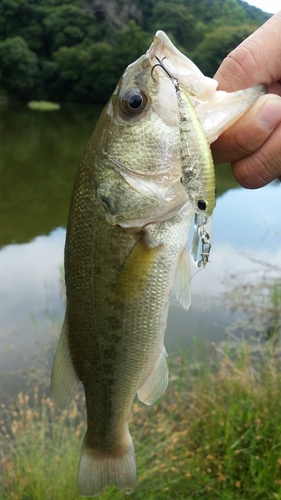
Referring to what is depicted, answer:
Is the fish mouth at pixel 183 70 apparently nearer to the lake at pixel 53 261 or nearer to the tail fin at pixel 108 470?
the tail fin at pixel 108 470

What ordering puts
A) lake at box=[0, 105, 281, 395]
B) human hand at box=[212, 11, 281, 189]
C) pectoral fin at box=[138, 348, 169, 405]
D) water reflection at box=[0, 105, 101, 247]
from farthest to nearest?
water reflection at box=[0, 105, 101, 247], lake at box=[0, 105, 281, 395], pectoral fin at box=[138, 348, 169, 405], human hand at box=[212, 11, 281, 189]

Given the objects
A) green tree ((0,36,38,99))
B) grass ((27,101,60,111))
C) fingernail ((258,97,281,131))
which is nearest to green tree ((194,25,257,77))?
grass ((27,101,60,111))

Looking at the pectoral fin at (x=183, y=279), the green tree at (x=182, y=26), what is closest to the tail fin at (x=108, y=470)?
the pectoral fin at (x=183, y=279)

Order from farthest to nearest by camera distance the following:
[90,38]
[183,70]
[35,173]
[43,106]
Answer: [90,38]
[43,106]
[35,173]
[183,70]

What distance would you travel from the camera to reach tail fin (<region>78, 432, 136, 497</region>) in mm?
2025

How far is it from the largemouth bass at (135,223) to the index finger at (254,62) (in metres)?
0.15

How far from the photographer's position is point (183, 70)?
1.48 m

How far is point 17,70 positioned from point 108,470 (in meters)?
50.0

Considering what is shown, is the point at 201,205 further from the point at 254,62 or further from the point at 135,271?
the point at 254,62

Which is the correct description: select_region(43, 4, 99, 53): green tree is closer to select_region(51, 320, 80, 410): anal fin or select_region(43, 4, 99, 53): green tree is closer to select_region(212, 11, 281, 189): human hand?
select_region(212, 11, 281, 189): human hand

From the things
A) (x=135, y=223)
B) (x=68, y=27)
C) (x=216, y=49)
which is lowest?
(x=216, y=49)

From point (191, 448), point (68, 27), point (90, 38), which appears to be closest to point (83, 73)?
point (90, 38)

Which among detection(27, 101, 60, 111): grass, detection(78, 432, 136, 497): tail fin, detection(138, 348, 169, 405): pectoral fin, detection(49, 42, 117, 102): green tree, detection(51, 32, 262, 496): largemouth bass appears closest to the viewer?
detection(51, 32, 262, 496): largemouth bass

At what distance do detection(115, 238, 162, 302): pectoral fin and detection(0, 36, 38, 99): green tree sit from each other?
49296 millimetres
